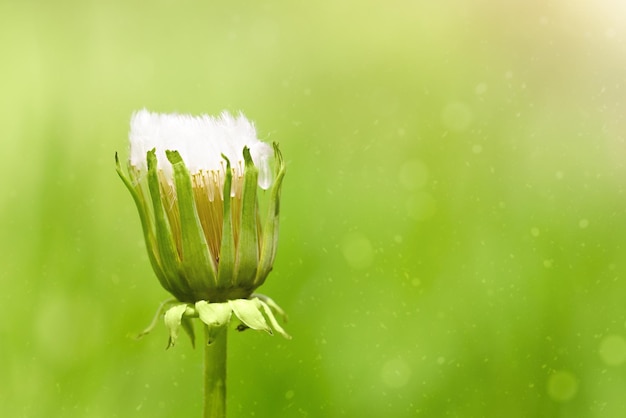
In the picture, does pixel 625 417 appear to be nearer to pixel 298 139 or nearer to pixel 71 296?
pixel 298 139

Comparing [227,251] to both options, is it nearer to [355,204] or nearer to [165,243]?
[165,243]

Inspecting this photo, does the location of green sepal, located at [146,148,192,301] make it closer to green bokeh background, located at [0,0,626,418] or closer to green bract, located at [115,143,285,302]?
green bract, located at [115,143,285,302]

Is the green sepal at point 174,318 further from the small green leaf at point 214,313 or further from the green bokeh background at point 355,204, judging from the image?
the green bokeh background at point 355,204

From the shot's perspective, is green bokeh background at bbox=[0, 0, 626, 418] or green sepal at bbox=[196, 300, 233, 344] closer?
green sepal at bbox=[196, 300, 233, 344]

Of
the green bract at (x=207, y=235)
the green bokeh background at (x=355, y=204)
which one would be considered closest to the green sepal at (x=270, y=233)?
the green bract at (x=207, y=235)

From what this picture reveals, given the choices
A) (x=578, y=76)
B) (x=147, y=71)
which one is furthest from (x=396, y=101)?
(x=147, y=71)

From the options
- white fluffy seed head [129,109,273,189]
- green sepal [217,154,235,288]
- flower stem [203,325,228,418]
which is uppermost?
white fluffy seed head [129,109,273,189]

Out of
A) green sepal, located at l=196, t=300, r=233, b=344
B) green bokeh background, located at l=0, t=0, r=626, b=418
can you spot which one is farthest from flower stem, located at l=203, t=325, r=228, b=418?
green bokeh background, located at l=0, t=0, r=626, b=418
